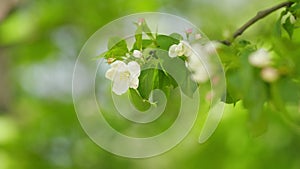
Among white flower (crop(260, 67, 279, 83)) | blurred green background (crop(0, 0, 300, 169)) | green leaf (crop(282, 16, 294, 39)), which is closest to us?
white flower (crop(260, 67, 279, 83))

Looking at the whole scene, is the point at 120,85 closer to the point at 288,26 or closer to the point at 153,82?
the point at 153,82

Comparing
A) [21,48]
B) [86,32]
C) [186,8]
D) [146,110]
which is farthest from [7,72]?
[146,110]

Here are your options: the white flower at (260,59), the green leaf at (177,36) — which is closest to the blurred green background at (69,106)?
the green leaf at (177,36)

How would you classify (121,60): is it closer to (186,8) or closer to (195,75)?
(195,75)

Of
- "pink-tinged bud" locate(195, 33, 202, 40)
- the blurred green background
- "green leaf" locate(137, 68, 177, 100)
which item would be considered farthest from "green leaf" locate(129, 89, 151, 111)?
the blurred green background

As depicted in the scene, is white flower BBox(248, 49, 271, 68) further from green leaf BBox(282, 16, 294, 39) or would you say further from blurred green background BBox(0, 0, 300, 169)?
blurred green background BBox(0, 0, 300, 169)

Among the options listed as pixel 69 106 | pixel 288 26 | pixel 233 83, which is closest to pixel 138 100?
pixel 233 83
